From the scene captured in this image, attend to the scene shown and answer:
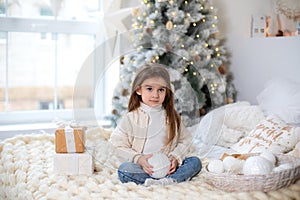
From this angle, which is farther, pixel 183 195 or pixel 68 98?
pixel 68 98

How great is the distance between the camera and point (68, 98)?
8.98ft

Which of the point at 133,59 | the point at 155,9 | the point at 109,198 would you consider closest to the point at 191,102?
the point at 133,59

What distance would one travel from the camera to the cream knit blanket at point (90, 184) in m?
1.32

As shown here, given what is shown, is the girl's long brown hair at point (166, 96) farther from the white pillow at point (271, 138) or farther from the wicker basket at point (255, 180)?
the white pillow at point (271, 138)

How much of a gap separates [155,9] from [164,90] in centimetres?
110

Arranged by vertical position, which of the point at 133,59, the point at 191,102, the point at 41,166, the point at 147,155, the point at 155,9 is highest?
the point at 155,9

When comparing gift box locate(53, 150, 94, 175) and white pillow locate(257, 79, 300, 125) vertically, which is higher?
white pillow locate(257, 79, 300, 125)

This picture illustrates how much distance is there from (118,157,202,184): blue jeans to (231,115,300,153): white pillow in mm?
350

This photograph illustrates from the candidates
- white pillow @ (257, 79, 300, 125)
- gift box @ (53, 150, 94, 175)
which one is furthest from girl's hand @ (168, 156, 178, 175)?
white pillow @ (257, 79, 300, 125)

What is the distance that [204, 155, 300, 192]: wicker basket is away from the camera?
1312mm

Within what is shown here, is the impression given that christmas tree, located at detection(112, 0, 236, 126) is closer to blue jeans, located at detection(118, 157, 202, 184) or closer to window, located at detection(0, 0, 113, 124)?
blue jeans, located at detection(118, 157, 202, 184)

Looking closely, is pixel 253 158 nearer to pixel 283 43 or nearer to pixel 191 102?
pixel 191 102

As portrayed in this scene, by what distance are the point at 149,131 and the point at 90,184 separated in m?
0.26

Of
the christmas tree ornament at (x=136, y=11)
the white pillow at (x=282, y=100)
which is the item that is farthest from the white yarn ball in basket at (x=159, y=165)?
the christmas tree ornament at (x=136, y=11)
